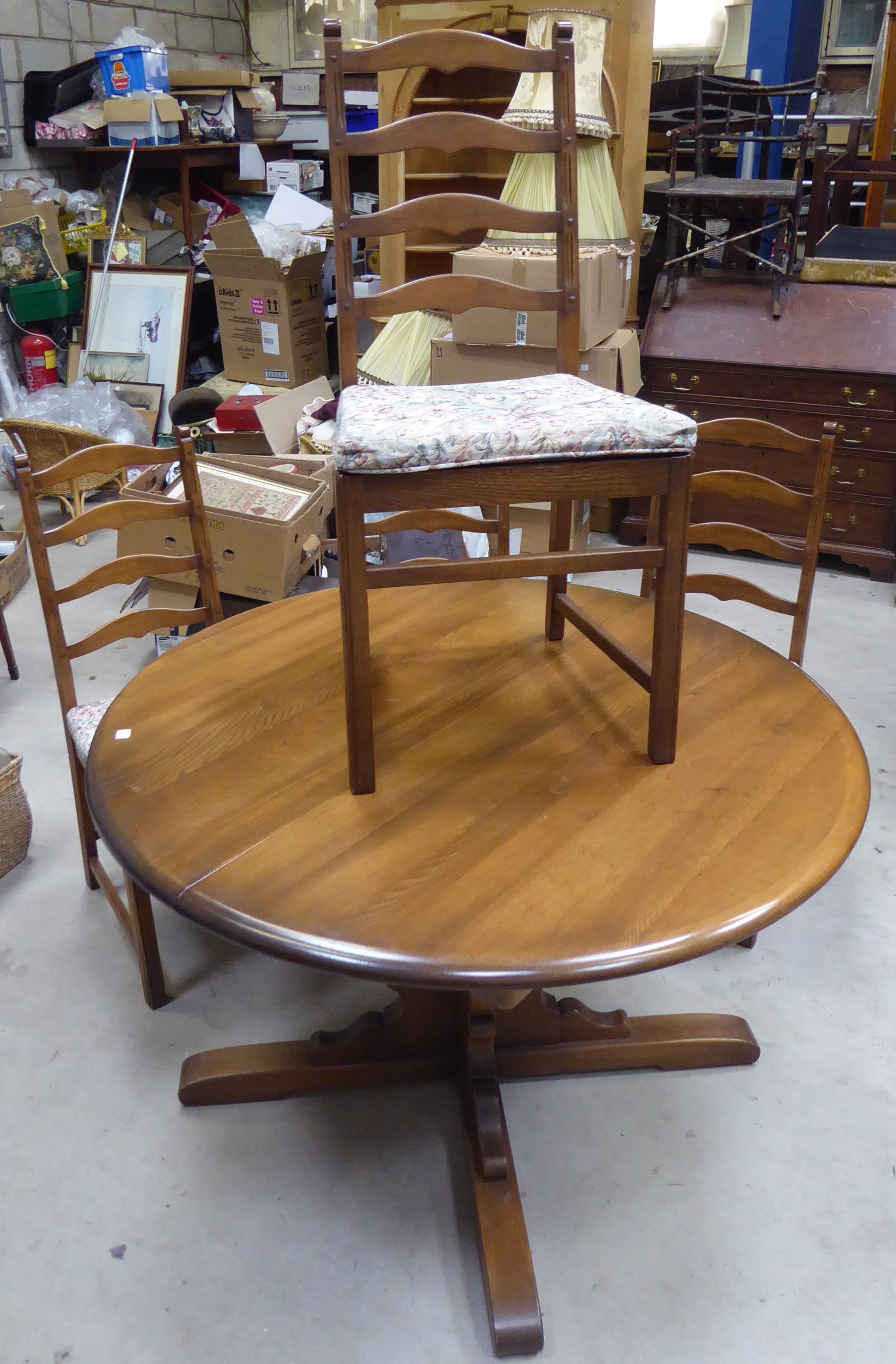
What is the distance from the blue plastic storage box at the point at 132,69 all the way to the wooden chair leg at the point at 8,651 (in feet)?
10.4

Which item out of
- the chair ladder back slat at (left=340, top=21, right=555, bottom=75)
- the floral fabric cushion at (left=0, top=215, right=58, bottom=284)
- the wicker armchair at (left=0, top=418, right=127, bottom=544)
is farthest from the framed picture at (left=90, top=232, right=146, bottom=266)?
the chair ladder back slat at (left=340, top=21, right=555, bottom=75)

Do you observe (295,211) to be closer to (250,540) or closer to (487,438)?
(250,540)

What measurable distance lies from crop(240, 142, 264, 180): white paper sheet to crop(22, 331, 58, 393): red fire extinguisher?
1683 millimetres

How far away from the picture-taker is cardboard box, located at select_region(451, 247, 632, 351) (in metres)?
3.08

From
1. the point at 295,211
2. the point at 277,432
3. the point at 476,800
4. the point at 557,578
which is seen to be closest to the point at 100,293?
the point at 295,211

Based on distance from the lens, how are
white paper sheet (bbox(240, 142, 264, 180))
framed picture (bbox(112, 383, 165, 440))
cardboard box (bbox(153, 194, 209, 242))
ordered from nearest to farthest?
framed picture (bbox(112, 383, 165, 440))
cardboard box (bbox(153, 194, 209, 242))
white paper sheet (bbox(240, 142, 264, 180))

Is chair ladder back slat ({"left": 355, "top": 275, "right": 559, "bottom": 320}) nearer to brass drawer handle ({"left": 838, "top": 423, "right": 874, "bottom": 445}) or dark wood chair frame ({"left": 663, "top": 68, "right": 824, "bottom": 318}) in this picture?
brass drawer handle ({"left": 838, "top": 423, "right": 874, "bottom": 445})

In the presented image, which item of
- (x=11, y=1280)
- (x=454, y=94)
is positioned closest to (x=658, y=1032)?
(x=11, y=1280)

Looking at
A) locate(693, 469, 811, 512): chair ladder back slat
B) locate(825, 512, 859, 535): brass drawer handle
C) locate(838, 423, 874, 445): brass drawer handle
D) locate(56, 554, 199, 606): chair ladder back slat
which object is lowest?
locate(825, 512, 859, 535): brass drawer handle

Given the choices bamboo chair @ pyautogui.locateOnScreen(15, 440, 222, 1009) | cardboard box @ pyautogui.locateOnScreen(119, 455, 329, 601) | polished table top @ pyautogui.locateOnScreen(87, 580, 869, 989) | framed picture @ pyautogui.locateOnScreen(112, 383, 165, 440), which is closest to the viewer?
polished table top @ pyautogui.locateOnScreen(87, 580, 869, 989)

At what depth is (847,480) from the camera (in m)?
3.47

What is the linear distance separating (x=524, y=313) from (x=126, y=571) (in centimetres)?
186

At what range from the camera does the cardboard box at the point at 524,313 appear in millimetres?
3080

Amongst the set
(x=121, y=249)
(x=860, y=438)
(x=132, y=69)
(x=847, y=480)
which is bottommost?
(x=847, y=480)
